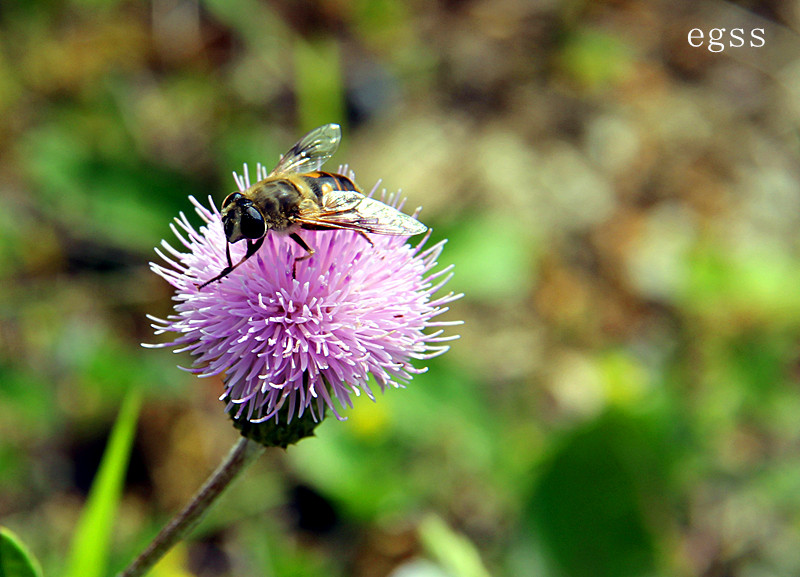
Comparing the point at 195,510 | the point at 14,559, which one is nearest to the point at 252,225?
the point at 195,510

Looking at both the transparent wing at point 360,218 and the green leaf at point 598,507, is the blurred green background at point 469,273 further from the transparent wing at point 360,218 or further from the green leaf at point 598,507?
the transparent wing at point 360,218

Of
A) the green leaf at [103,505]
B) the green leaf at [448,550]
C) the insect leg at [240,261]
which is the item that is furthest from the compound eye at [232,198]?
the green leaf at [448,550]

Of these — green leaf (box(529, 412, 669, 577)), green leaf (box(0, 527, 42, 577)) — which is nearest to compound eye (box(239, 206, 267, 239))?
green leaf (box(0, 527, 42, 577))

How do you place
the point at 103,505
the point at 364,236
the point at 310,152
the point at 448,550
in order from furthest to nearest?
the point at 448,550
the point at 310,152
the point at 103,505
the point at 364,236

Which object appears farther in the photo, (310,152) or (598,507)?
(598,507)

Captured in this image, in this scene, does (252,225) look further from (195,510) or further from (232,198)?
(195,510)
